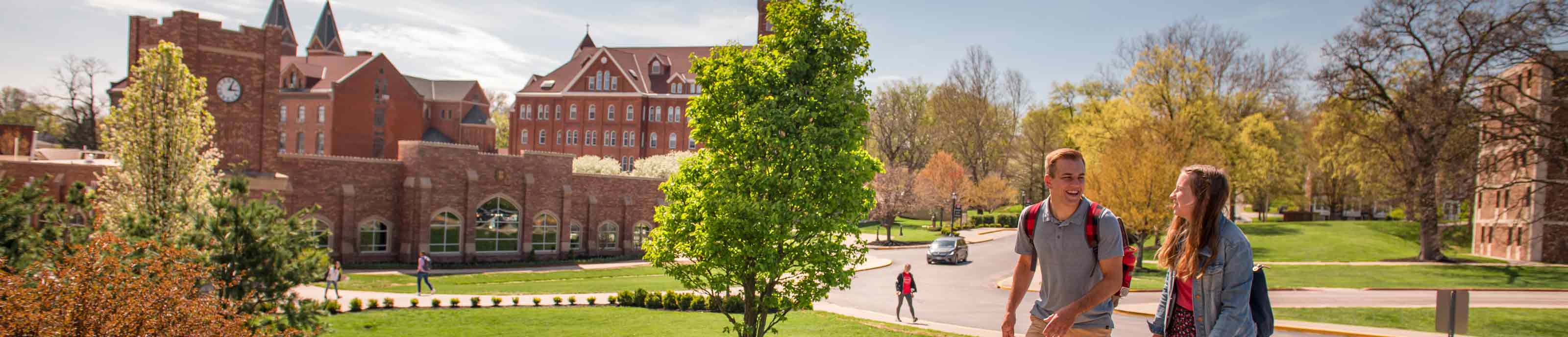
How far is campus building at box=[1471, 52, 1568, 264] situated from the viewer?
2906cm

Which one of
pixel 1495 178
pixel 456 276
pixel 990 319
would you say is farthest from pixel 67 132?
pixel 1495 178

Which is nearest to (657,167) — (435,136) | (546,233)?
(546,233)

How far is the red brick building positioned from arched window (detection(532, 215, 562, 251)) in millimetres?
32626

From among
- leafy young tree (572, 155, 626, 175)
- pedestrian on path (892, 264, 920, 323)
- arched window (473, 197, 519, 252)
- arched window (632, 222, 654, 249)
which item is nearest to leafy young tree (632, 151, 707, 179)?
leafy young tree (572, 155, 626, 175)

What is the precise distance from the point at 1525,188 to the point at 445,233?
1673 inches

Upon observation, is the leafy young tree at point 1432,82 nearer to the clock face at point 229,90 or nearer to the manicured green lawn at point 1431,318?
the manicured green lawn at point 1431,318

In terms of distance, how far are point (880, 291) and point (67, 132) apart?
2601 inches

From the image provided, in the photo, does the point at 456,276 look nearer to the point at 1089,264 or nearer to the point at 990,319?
the point at 990,319

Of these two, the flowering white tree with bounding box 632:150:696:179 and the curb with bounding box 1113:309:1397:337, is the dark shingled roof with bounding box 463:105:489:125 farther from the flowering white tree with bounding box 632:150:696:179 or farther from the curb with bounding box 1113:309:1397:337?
the curb with bounding box 1113:309:1397:337

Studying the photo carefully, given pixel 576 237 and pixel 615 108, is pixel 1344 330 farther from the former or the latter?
pixel 615 108

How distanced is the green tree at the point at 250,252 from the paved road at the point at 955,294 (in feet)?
35.4

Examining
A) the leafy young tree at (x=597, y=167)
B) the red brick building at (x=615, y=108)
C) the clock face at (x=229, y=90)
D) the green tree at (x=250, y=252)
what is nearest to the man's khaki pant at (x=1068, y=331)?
the green tree at (x=250, y=252)

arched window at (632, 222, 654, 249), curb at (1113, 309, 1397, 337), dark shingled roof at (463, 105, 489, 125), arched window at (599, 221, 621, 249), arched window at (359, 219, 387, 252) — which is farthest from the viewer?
dark shingled roof at (463, 105, 489, 125)

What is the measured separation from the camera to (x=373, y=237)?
3838 cm
